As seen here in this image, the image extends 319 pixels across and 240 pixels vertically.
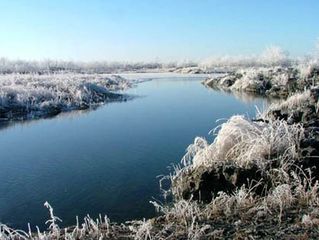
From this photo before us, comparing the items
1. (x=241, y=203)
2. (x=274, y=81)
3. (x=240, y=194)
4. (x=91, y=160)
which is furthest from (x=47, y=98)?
(x=241, y=203)

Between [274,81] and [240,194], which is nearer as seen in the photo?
[240,194]

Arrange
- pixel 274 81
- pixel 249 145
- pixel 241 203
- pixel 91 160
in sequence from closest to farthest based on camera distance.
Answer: pixel 241 203 < pixel 249 145 < pixel 91 160 < pixel 274 81

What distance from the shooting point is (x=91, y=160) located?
1363cm

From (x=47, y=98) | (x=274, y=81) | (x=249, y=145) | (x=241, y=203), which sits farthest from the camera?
(x=274, y=81)

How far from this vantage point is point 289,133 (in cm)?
1005

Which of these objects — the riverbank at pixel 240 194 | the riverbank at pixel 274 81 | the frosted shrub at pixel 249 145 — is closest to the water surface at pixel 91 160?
the riverbank at pixel 240 194

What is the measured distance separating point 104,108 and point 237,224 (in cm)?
2110

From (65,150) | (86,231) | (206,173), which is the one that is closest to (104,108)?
(65,150)

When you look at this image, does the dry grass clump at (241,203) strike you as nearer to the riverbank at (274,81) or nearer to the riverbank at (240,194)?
the riverbank at (240,194)

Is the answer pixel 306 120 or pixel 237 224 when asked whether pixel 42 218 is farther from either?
pixel 306 120

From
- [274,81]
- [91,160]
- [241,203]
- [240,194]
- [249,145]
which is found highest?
[249,145]

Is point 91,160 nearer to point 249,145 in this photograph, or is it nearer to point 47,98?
point 249,145

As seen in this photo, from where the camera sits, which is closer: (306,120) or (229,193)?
(229,193)

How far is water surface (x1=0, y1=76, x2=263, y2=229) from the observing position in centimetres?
966
